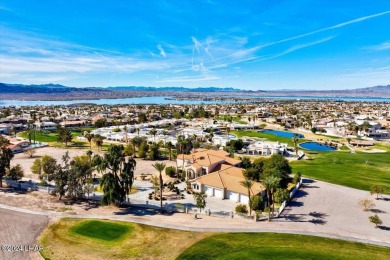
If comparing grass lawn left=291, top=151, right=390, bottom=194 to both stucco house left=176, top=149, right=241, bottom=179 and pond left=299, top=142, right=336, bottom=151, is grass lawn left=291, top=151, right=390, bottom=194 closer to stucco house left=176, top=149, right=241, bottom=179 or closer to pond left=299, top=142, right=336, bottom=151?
pond left=299, top=142, right=336, bottom=151

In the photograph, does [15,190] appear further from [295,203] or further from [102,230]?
[295,203]

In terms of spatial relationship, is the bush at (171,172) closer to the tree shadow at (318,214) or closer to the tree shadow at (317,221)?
the tree shadow at (318,214)

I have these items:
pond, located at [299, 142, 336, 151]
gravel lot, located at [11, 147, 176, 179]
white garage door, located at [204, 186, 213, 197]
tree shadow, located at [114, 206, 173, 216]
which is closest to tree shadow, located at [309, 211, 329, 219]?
white garage door, located at [204, 186, 213, 197]

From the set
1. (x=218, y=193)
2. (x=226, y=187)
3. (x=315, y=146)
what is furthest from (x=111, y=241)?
(x=315, y=146)

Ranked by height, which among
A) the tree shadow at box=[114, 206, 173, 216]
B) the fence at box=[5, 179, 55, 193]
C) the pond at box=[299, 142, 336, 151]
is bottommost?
the pond at box=[299, 142, 336, 151]

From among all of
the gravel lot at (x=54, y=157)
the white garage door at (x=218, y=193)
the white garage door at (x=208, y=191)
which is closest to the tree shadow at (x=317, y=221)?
the white garage door at (x=218, y=193)

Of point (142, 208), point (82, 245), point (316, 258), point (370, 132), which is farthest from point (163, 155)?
point (370, 132)

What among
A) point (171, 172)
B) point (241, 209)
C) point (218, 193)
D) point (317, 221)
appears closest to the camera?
point (317, 221)
